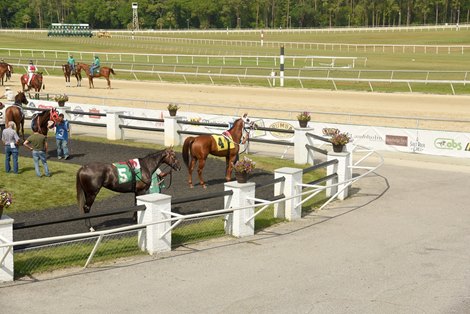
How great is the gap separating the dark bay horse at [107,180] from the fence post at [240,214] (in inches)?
69.1

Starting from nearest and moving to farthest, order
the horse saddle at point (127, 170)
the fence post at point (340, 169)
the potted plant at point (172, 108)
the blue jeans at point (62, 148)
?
the horse saddle at point (127, 170)
the fence post at point (340, 169)
the blue jeans at point (62, 148)
the potted plant at point (172, 108)

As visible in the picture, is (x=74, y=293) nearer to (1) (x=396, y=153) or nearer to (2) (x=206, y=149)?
(2) (x=206, y=149)

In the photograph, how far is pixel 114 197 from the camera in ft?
53.8

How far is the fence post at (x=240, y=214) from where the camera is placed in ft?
42.4

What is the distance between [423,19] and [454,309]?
173 metres

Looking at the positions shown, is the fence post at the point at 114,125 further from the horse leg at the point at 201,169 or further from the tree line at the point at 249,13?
the tree line at the point at 249,13

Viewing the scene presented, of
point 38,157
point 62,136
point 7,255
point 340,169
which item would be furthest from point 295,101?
point 7,255

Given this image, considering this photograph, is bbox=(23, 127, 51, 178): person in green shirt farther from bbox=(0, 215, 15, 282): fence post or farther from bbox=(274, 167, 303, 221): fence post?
bbox=(0, 215, 15, 282): fence post

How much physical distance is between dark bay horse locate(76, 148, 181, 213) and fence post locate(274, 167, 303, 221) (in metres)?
2.74

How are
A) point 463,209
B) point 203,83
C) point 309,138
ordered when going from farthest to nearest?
point 203,83 < point 309,138 < point 463,209

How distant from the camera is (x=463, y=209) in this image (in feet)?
51.3

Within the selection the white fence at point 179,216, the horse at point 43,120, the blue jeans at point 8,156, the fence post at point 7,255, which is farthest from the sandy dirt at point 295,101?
the fence post at point 7,255

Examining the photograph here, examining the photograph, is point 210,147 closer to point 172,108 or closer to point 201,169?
point 201,169

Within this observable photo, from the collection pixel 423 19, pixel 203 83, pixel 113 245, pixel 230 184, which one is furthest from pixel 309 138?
pixel 423 19
